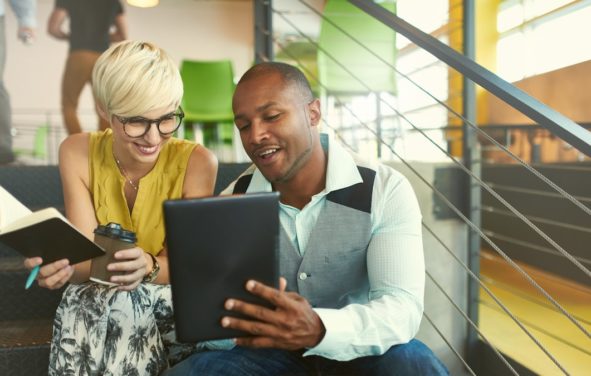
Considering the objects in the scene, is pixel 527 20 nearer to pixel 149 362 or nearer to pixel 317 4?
pixel 317 4

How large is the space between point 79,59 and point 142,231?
63.2 inches

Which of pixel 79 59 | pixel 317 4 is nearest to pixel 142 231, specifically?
pixel 79 59

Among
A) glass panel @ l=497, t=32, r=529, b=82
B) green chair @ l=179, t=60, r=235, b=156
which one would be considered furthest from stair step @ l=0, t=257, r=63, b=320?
glass panel @ l=497, t=32, r=529, b=82

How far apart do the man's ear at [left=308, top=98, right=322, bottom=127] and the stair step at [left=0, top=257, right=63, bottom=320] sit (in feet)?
3.03

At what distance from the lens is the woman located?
44.3 inches

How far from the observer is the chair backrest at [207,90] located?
350 centimetres

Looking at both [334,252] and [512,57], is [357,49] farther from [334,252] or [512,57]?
[512,57]

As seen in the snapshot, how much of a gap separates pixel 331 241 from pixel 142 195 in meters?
0.50

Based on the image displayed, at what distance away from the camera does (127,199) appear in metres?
1.37

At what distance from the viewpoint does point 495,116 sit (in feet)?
20.5

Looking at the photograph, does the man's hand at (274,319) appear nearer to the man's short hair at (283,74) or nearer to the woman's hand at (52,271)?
the woman's hand at (52,271)

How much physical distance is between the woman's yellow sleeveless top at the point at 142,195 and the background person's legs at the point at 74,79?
52.6 inches

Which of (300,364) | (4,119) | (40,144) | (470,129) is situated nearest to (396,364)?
(300,364)

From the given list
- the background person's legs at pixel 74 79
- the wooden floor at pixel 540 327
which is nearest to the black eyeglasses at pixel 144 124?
the background person's legs at pixel 74 79
